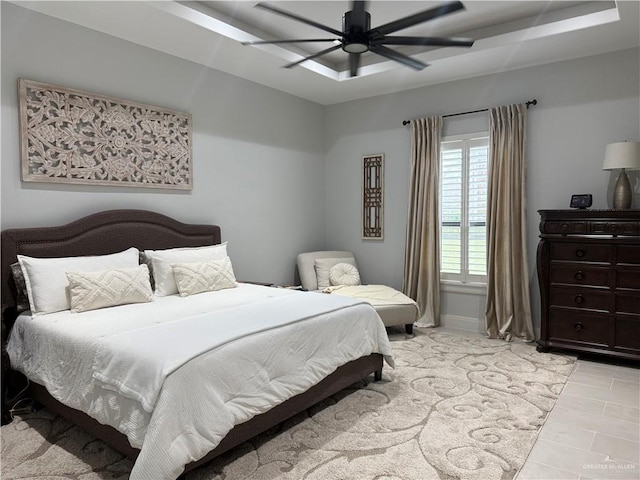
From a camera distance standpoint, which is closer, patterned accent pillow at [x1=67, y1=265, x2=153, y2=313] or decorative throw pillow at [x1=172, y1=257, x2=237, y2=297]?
patterned accent pillow at [x1=67, y1=265, x2=153, y2=313]

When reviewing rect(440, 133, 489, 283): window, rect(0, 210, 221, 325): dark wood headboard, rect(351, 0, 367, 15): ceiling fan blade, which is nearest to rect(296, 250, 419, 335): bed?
rect(440, 133, 489, 283): window

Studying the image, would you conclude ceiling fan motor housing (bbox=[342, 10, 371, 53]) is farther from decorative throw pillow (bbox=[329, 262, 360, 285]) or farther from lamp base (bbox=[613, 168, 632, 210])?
decorative throw pillow (bbox=[329, 262, 360, 285])

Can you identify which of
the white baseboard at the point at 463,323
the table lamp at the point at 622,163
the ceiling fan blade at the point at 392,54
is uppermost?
the ceiling fan blade at the point at 392,54

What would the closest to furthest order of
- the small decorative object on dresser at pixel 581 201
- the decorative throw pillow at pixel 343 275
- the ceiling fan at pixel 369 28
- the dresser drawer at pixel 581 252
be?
the ceiling fan at pixel 369 28, the dresser drawer at pixel 581 252, the small decorative object on dresser at pixel 581 201, the decorative throw pillow at pixel 343 275

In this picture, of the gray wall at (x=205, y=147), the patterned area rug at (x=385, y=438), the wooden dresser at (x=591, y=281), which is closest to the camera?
the patterned area rug at (x=385, y=438)

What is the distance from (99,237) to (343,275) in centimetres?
279

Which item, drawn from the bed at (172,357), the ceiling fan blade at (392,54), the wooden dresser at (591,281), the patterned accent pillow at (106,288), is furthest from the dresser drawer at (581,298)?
the patterned accent pillow at (106,288)

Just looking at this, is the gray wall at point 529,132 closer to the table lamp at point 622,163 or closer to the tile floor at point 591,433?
the table lamp at point 622,163

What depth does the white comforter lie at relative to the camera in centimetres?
199

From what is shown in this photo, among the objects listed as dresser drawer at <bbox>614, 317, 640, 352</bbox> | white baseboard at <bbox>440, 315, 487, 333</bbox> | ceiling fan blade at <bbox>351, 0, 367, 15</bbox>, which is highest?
ceiling fan blade at <bbox>351, 0, 367, 15</bbox>

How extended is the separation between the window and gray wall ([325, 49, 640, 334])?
0.73 ft

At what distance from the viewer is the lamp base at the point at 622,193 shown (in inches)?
151

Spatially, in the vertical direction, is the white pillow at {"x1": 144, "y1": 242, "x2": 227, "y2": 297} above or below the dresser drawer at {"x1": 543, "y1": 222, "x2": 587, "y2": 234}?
below

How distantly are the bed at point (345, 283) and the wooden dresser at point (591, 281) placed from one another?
1314 mm
